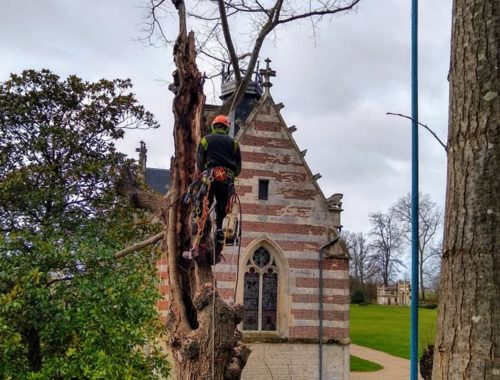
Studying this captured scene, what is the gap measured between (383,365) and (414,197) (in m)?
19.2

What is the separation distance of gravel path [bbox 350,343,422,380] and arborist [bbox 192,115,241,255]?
43.8ft

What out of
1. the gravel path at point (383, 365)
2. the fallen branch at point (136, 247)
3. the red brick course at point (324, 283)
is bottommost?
the gravel path at point (383, 365)

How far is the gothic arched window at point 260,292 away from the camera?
1408 centimetres

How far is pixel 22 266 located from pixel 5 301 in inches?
30.3

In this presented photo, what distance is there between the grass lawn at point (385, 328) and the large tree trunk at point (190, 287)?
47.3 ft

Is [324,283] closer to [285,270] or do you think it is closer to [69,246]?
[285,270]

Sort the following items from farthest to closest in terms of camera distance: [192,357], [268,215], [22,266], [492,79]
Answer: [268,215] < [22,266] < [192,357] < [492,79]

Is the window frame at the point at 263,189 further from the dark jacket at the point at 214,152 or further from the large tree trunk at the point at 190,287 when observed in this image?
the dark jacket at the point at 214,152

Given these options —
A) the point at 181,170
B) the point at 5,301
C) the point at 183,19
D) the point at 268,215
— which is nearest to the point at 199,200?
the point at 181,170

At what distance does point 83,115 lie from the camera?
1035 centimetres

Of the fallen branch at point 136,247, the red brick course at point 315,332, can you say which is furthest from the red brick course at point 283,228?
the fallen branch at point 136,247

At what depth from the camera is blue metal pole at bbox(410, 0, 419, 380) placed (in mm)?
3018

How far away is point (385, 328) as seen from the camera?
30.5 metres

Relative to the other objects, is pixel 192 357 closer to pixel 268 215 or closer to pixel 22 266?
pixel 22 266
